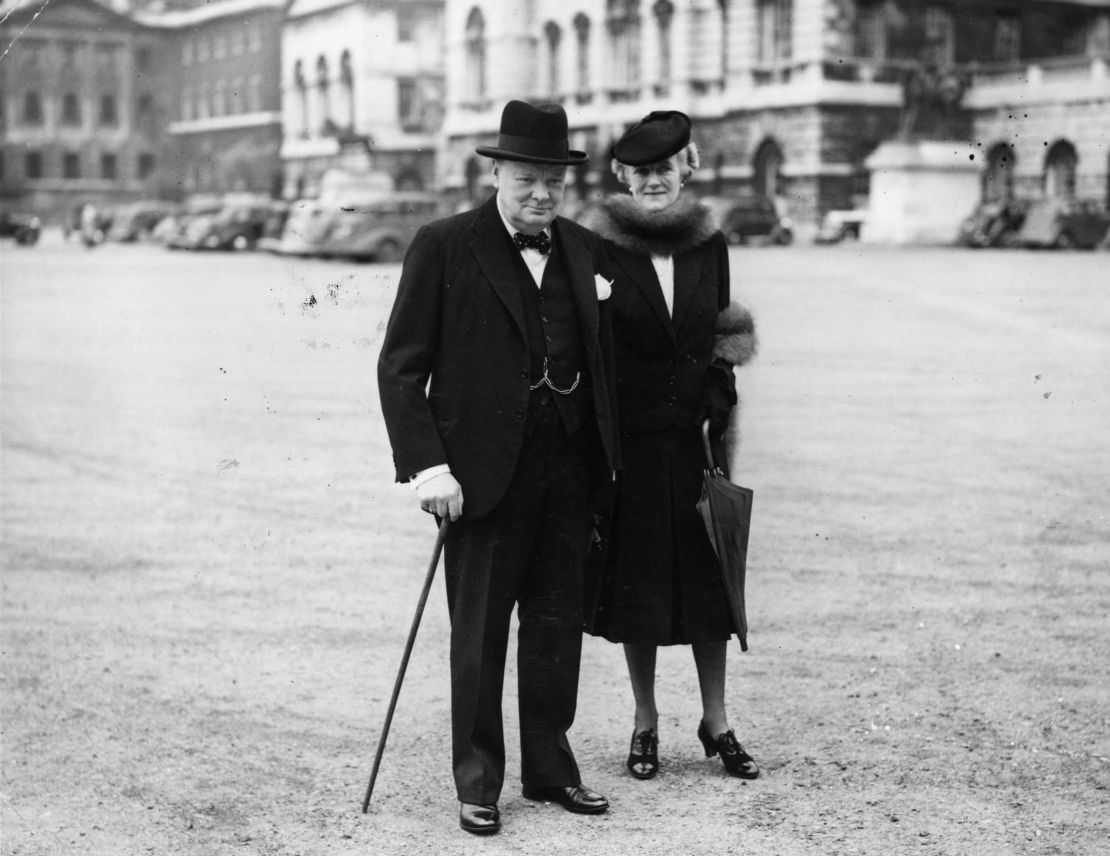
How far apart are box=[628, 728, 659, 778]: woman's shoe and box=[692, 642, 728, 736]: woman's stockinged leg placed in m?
0.17

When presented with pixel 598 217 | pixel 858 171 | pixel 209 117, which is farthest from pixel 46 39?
pixel 598 217

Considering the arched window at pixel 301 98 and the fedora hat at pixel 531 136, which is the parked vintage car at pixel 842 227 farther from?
the fedora hat at pixel 531 136

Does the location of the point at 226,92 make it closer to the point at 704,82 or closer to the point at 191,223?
the point at 191,223

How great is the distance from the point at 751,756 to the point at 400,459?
1.40 m

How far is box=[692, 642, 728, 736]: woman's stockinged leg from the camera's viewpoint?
4871mm

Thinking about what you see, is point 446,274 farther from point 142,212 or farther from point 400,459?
point 142,212

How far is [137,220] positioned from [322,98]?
42.5 ft

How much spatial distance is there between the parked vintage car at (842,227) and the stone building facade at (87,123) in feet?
175

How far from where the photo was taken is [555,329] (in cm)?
451

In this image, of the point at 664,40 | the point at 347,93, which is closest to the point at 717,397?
the point at 664,40

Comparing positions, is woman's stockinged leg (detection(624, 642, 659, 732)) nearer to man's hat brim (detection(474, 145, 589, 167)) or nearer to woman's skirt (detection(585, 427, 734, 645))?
woman's skirt (detection(585, 427, 734, 645))

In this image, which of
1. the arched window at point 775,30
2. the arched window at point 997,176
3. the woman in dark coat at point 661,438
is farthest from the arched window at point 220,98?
the woman in dark coat at point 661,438

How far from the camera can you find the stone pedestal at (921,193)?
36812mm

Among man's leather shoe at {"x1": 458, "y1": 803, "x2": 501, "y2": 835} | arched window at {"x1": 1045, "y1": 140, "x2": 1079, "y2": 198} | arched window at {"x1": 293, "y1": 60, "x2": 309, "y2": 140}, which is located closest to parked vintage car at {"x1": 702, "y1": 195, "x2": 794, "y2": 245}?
arched window at {"x1": 1045, "y1": 140, "x2": 1079, "y2": 198}
